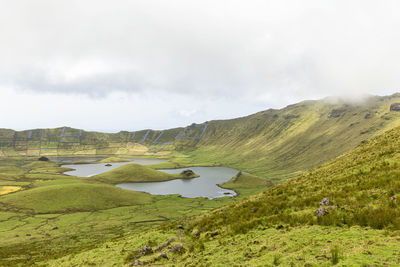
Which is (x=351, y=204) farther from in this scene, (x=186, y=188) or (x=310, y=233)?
(x=186, y=188)

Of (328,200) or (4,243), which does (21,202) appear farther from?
(328,200)

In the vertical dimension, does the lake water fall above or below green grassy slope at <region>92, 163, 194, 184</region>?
below

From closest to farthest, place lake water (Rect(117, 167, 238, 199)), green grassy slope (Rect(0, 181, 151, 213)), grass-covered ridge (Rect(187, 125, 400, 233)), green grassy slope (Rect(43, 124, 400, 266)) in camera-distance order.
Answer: green grassy slope (Rect(43, 124, 400, 266)), grass-covered ridge (Rect(187, 125, 400, 233)), green grassy slope (Rect(0, 181, 151, 213)), lake water (Rect(117, 167, 238, 199))

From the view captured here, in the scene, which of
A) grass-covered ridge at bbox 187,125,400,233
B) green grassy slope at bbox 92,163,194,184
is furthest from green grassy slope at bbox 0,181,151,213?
grass-covered ridge at bbox 187,125,400,233

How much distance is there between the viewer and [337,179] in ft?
80.9

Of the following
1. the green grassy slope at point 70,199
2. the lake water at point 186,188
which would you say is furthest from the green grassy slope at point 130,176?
the green grassy slope at point 70,199

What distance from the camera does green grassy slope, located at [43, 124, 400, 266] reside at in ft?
33.3

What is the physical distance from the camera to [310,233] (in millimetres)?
13672

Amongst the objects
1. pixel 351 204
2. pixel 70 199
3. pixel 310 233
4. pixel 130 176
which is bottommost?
pixel 130 176

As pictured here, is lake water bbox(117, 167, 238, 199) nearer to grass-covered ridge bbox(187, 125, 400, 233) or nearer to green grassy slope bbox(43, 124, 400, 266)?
grass-covered ridge bbox(187, 125, 400, 233)

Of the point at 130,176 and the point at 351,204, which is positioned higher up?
the point at 351,204

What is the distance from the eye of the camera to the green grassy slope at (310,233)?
400 inches

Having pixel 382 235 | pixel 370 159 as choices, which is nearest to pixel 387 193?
pixel 382 235

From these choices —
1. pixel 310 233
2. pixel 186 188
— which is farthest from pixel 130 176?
pixel 310 233
